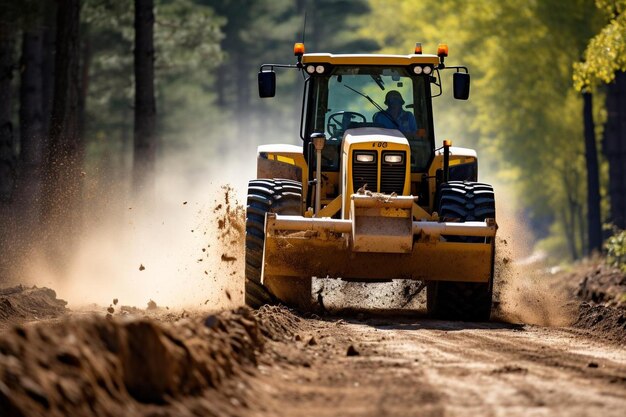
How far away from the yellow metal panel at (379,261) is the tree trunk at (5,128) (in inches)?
446

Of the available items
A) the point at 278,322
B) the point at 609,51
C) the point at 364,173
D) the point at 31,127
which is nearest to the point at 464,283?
the point at 364,173

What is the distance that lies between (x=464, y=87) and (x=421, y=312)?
A: 2832 millimetres

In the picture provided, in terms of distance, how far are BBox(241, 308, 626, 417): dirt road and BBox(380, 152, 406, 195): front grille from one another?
2186 mm

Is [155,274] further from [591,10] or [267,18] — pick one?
[267,18]

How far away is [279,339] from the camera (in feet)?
37.7

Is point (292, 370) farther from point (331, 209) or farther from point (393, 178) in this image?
point (331, 209)

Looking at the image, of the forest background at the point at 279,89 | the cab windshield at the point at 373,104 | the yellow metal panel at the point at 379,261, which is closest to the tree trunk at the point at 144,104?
the forest background at the point at 279,89

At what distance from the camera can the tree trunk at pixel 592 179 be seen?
114ft

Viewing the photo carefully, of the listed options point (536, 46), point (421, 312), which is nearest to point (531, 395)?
point (421, 312)

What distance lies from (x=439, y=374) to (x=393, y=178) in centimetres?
581

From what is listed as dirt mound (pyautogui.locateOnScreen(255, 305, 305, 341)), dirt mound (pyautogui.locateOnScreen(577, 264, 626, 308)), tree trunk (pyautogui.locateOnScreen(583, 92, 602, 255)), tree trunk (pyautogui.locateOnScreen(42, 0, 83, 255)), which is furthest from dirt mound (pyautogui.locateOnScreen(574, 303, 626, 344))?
tree trunk (pyautogui.locateOnScreen(583, 92, 602, 255))

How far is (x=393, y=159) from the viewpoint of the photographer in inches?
593

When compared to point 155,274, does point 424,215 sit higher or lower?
higher

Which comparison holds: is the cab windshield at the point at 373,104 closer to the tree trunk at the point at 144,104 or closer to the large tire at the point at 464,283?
the large tire at the point at 464,283
